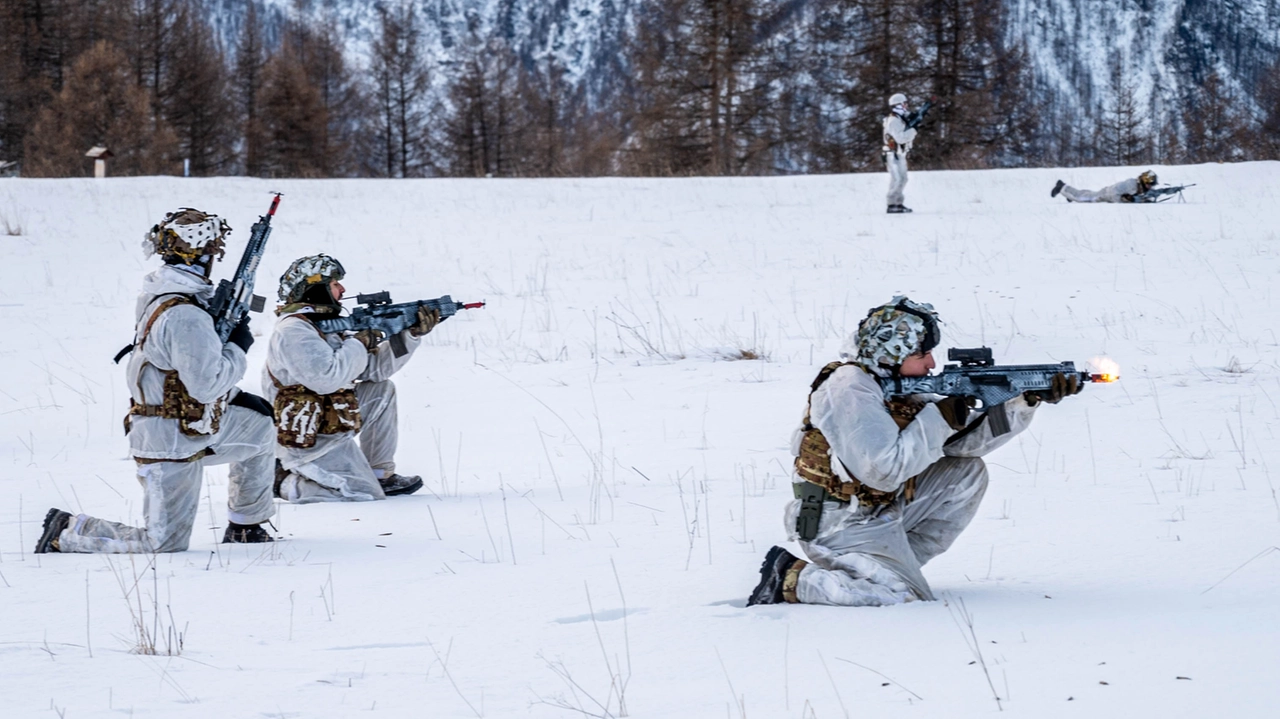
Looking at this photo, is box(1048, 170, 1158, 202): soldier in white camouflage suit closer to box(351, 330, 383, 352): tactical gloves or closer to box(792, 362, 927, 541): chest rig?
box(351, 330, 383, 352): tactical gloves

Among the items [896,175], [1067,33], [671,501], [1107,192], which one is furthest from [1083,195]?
[1067,33]

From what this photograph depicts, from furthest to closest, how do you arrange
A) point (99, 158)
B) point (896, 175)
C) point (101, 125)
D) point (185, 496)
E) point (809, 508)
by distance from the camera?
point (101, 125)
point (99, 158)
point (896, 175)
point (185, 496)
point (809, 508)

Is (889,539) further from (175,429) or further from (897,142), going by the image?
(897,142)

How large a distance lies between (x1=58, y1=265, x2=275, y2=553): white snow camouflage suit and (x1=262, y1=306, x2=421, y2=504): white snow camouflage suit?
88 cm

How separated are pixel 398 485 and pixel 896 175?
40.7 feet

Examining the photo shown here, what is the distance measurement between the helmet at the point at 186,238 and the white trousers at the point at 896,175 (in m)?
13.3

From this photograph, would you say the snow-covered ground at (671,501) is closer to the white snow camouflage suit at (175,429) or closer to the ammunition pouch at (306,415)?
the white snow camouflage suit at (175,429)

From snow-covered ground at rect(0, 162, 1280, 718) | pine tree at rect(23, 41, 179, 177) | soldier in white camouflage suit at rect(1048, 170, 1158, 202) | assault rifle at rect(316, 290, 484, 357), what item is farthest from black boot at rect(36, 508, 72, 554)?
pine tree at rect(23, 41, 179, 177)

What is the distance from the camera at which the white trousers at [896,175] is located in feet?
59.2

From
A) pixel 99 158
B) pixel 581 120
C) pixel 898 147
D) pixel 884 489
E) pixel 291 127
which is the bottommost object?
pixel 884 489

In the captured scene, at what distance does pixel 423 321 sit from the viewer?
7238 millimetres

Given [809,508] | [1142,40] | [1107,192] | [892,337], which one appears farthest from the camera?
[1142,40]

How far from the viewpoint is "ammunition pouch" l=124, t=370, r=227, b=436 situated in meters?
5.63

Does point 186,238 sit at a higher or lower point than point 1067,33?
lower
